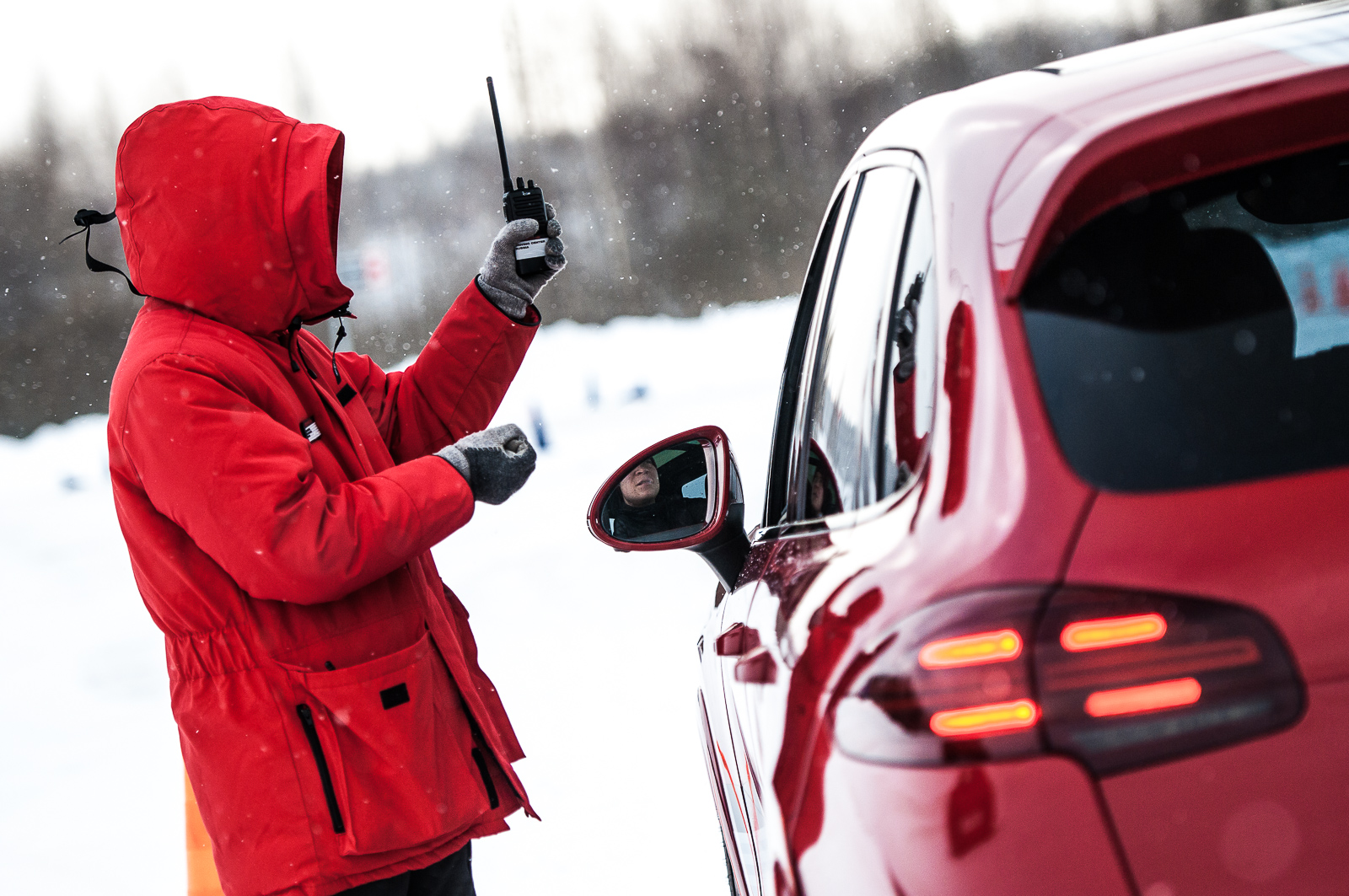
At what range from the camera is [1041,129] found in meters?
1.10

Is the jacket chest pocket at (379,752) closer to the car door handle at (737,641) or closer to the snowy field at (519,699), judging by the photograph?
the car door handle at (737,641)

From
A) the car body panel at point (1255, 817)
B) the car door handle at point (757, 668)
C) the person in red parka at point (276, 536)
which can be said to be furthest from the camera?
the person in red parka at point (276, 536)

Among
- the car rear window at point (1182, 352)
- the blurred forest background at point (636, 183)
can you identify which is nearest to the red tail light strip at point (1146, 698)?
the car rear window at point (1182, 352)

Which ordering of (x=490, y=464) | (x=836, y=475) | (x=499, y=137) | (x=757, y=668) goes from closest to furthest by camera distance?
(x=757, y=668)
(x=836, y=475)
(x=490, y=464)
(x=499, y=137)

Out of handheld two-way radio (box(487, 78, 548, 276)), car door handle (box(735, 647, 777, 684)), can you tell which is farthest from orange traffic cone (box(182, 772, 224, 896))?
car door handle (box(735, 647, 777, 684))

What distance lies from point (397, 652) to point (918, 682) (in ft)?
4.04

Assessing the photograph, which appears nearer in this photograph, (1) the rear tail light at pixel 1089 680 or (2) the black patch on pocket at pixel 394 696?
(1) the rear tail light at pixel 1089 680

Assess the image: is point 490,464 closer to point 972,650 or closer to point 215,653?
point 215,653

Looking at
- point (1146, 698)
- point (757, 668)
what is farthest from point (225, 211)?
point (1146, 698)

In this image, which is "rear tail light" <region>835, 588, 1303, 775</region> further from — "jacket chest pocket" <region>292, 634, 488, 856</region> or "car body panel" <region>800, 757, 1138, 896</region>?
"jacket chest pocket" <region>292, 634, 488, 856</region>

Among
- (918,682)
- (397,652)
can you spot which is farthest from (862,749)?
(397,652)

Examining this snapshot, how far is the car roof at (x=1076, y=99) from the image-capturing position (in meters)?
1.03

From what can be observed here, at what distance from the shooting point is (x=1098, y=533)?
2.94ft

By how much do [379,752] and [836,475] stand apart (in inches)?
37.8
